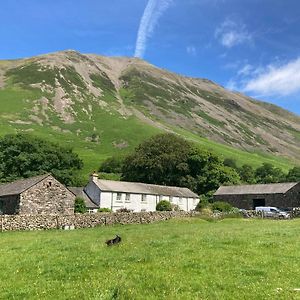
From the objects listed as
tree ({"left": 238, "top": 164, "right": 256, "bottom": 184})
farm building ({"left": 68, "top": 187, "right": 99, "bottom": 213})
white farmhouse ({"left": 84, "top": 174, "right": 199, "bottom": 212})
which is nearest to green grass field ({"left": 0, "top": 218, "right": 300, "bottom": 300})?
farm building ({"left": 68, "top": 187, "right": 99, "bottom": 213})

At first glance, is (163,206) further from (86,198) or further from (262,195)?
(262,195)

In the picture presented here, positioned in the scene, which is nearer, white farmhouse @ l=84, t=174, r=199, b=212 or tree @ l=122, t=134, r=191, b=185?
white farmhouse @ l=84, t=174, r=199, b=212

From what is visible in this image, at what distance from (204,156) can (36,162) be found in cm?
4230

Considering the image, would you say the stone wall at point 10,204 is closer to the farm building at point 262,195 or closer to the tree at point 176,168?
the tree at point 176,168

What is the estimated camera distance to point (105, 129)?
645ft

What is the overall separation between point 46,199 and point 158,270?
4268 centimetres

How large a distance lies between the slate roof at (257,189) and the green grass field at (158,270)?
68.0 meters

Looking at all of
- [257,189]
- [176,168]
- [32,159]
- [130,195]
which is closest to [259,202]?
[257,189]

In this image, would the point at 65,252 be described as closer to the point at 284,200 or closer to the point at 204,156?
the point at 284,200

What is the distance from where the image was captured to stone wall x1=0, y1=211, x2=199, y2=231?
1641 inches

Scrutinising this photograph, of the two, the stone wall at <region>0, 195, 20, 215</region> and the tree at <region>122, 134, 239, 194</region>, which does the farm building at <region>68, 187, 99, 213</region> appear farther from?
the tree at <region>122, 134, 239, 194</region>

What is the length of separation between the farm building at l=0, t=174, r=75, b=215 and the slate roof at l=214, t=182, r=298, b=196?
47006 millimetres

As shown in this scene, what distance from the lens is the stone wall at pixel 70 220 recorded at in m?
41.7

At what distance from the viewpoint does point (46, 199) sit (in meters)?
56.7
